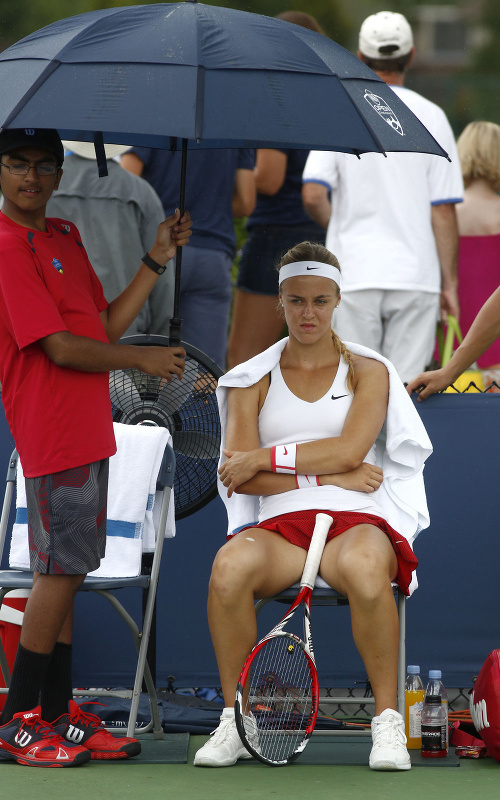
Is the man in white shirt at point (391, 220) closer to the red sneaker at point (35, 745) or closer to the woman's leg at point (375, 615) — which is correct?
the woman's leg at point (375, 615)

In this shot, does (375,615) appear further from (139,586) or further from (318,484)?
(139,586)

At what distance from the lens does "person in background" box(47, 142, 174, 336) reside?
5117 mm

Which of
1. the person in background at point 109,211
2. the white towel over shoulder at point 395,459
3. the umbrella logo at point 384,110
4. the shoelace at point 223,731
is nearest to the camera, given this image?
the umbrella logo at point 384,110

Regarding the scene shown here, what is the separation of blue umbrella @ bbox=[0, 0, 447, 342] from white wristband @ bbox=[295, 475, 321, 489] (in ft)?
3.56

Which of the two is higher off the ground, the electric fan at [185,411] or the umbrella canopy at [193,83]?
the umbrella canopy at [193,83]

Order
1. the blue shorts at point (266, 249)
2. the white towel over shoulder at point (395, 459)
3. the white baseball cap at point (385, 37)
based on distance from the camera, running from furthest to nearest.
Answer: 1. the blue shorts at point (266, 249)
2. the white baseball cap at point (385, 37)
3. the white towel over shoulder at point (395, 459)

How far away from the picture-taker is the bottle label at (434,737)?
3.75 meters

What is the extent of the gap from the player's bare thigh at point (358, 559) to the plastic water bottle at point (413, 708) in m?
0.52

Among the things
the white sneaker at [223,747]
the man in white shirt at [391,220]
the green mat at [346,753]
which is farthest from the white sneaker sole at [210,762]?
the man in white shirt at [391,220]

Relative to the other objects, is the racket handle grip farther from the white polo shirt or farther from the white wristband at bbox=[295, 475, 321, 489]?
the white polo shirt

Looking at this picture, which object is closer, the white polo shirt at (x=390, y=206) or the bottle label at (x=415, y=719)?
the bottle label at (x=415, y=719)

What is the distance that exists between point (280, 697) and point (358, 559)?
0.53 metres

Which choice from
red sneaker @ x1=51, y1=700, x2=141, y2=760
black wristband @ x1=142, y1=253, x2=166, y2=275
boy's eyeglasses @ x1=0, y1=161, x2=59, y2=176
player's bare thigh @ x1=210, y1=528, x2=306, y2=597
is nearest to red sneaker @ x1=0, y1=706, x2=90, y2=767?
red sneaker @ x1=51, y1=700, x2=141, y2=760

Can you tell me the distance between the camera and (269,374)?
159 inches
